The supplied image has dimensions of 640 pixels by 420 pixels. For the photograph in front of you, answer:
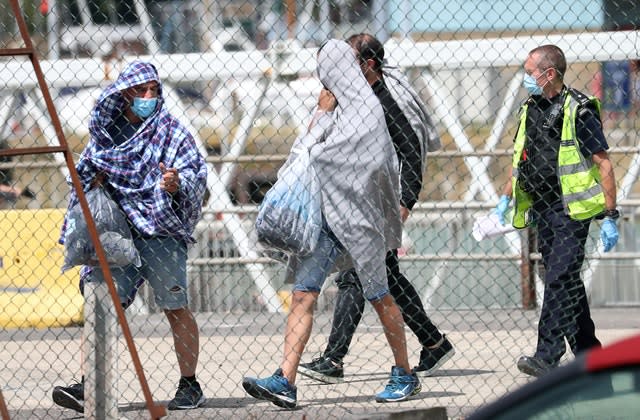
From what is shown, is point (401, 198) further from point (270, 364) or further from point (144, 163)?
point (270, 364)

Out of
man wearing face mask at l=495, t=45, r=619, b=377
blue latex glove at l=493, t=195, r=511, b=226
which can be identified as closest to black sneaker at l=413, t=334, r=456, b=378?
man wearing face mask at l=495, t=45, r=619, b=377

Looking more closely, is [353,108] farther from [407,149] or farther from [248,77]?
[248,77]

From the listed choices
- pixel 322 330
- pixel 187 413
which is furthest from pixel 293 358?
pixel 322 330

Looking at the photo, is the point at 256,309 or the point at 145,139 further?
the point at 256,309

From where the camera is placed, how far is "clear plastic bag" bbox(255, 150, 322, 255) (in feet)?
20.1

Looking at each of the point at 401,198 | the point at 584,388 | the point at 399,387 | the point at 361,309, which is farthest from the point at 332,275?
the point at 584,388

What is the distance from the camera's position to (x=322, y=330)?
8.72 meters

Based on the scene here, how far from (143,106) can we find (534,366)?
7.56ft

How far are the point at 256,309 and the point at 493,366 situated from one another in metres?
2.62

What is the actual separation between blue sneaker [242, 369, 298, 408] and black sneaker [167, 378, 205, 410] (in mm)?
433

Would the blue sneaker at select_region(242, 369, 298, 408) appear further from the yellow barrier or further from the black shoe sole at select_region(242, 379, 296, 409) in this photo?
the yellow barrier

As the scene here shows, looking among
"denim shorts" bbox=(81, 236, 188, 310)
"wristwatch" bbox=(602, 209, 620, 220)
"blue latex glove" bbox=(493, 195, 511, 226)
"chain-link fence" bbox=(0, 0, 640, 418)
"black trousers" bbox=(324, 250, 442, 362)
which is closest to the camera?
"denim shorts" bbox=(81, 236, 188, 310)

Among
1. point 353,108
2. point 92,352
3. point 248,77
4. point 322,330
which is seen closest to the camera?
point 92,352

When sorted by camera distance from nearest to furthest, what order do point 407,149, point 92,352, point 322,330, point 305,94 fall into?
point 92,352
point 407,149
point 322,330
point 305,94
